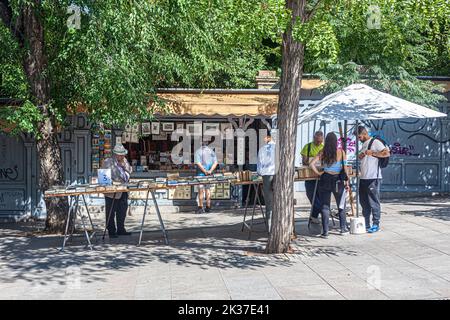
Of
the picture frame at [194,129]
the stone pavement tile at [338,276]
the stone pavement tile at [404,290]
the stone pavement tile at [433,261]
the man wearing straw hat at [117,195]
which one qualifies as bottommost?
the stone pavement tile at [404,290]

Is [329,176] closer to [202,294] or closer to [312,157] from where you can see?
[312,157]

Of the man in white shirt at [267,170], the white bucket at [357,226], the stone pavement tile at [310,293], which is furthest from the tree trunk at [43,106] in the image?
the stone pavement tile at [310,293]

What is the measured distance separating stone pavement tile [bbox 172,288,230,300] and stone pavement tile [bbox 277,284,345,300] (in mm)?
628

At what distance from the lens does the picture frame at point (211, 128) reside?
1528 centimetres

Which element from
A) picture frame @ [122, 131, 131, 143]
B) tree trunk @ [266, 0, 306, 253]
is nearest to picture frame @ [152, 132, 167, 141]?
picture frame @ [122, 131, 131, 143]

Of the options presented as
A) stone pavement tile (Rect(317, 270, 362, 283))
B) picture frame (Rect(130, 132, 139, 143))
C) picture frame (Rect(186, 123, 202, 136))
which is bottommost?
stone pavement tile (Rect(317, 270, 362, 283))

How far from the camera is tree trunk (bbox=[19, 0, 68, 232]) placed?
38.5ft

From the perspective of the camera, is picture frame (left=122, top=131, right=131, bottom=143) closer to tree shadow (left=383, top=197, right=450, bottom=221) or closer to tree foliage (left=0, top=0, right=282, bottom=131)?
tree foliage (left=0, top=0, right=282, bottom=131)

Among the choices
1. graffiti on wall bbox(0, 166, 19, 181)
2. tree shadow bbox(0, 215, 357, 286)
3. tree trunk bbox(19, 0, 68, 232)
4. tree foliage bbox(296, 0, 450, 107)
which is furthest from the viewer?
graffiti on wall bbox(0, 166, 19, 181)

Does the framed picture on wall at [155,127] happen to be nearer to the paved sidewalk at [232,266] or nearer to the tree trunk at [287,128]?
the paved sidewalk at [232,266]

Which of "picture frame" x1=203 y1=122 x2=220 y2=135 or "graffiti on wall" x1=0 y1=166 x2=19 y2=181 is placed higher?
"picture frame" x1=203 y1=122 x2=220 y2=135

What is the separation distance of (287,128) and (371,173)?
2325mm

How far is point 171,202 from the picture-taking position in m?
15.2

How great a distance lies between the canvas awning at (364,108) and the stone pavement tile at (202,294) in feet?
15.0
